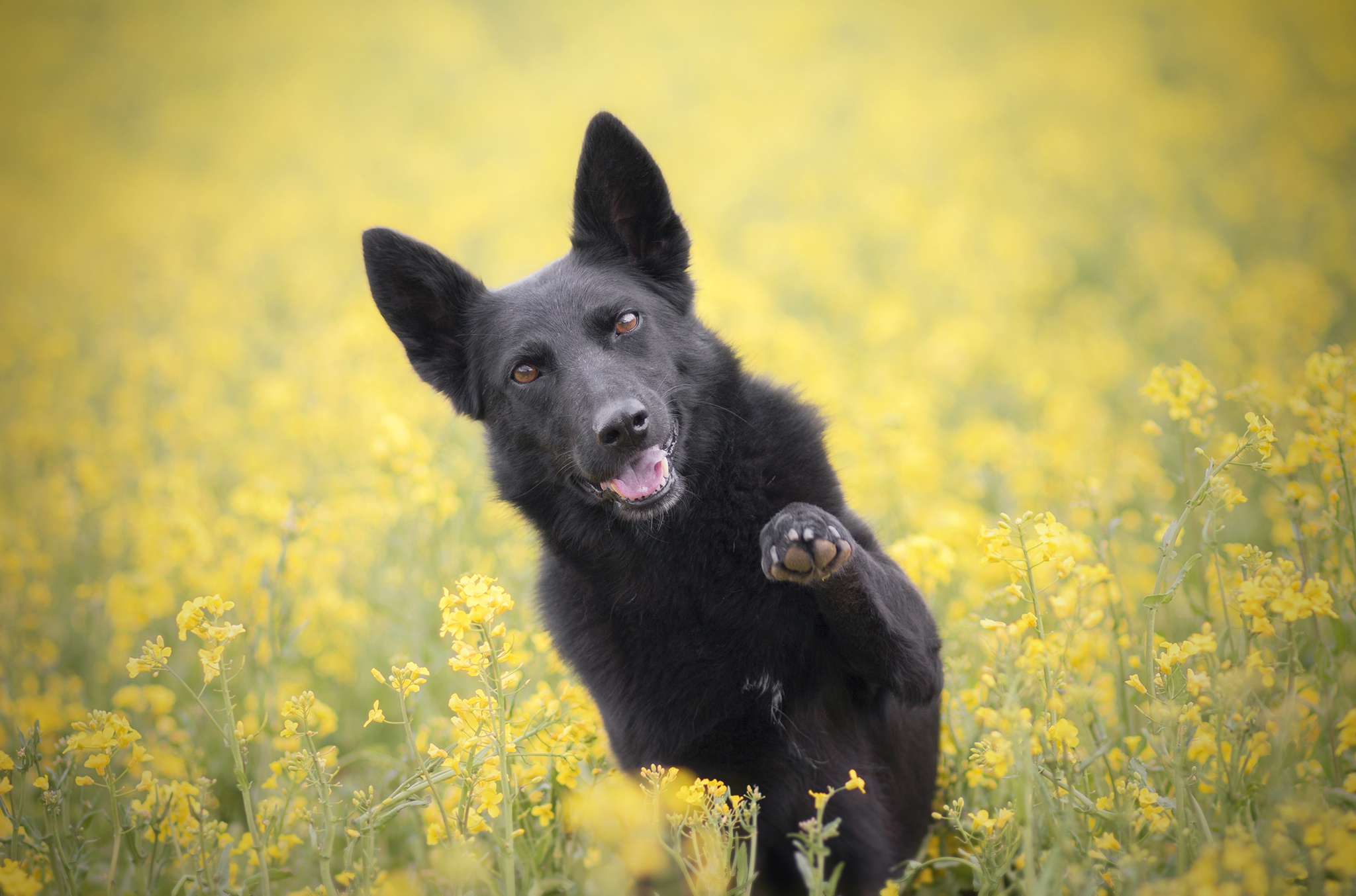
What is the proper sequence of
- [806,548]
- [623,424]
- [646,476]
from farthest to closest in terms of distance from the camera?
[646,476], [623,424], [806,548]

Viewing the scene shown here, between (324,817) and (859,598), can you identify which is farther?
(859,598)

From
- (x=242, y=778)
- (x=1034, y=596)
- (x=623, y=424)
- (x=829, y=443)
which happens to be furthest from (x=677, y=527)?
(x=242, y=778)

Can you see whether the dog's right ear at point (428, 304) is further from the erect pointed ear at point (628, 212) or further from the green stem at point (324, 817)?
the green stem at point (324, 817)

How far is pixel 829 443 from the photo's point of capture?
2775mm

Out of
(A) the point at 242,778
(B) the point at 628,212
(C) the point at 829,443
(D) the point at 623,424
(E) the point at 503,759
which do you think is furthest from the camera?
(B) the point at 628,212

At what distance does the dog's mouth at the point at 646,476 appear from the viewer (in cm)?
256

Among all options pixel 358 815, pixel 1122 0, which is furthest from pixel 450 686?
pixel 1122 0

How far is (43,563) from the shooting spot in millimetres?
3898

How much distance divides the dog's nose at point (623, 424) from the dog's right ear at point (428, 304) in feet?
2.52

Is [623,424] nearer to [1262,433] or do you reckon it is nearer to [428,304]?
[428,304]

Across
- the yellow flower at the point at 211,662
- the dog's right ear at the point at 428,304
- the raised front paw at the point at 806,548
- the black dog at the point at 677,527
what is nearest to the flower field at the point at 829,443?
the yellow flower at the point at 211,662

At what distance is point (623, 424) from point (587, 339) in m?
0.49

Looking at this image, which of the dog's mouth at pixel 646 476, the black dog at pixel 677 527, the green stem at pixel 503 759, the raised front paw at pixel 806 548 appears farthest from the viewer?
the dog's mouth at pixel 646 476

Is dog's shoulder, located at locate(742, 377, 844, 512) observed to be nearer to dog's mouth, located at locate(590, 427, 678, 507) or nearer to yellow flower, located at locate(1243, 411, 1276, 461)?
dog's mouth, located at locate(590, 427, 678, 507)
